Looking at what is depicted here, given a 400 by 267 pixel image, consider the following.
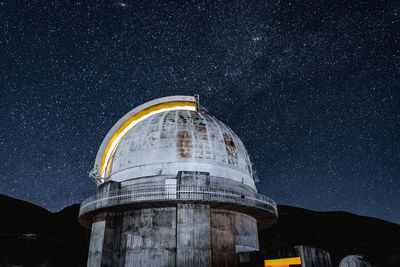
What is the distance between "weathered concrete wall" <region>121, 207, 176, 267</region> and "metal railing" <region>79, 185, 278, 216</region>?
1205 millimetres

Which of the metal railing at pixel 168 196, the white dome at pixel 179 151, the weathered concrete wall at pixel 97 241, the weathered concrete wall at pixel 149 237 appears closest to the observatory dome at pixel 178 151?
the white dome at pixel 179 151

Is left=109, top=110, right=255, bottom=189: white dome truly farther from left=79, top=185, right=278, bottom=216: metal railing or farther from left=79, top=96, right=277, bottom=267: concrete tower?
left=79, top=185, right=278, bottom=216: metal railing

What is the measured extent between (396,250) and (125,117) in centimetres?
2923

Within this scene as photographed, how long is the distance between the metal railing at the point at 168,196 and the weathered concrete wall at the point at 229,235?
1423 mm

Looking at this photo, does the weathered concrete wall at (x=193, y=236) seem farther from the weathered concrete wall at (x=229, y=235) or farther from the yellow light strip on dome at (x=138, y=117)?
the yellow light strip on dome at (x=138, y=117)

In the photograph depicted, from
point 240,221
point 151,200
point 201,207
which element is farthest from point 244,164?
point 151,200

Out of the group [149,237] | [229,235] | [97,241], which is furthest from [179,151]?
[97,241]

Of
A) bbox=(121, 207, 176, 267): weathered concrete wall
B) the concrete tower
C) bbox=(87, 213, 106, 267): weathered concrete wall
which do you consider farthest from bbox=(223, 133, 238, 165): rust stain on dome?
bbox=(87, 213, 106, 267): weathered concrete wall

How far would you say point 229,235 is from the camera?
50.2 feet

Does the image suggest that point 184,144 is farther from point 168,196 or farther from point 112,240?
point 112,240

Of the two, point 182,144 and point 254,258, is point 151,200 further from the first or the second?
point 254,258

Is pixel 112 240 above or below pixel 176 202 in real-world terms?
below

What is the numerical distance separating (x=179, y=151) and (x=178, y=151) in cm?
6

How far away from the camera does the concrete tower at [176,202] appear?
1408 cm
